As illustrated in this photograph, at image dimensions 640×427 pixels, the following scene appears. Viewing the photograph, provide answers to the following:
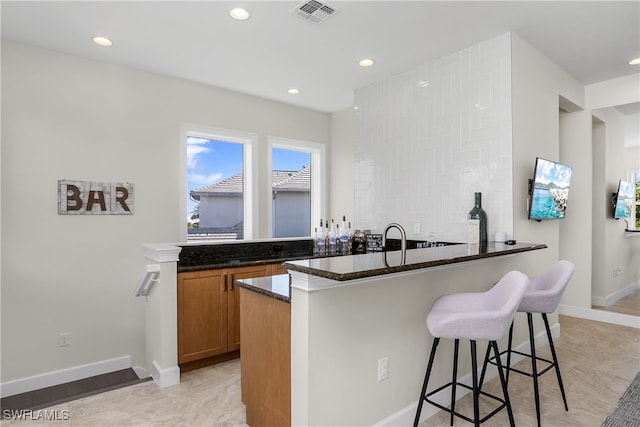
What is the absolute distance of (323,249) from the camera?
429 cm

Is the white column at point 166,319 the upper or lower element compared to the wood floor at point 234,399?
upper

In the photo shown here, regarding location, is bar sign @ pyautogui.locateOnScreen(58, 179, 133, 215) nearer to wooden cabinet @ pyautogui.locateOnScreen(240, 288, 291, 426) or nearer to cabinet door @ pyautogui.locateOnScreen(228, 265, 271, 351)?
cabinet door @ pyautogui.locateOnScreen(228, 265, 271, 351)

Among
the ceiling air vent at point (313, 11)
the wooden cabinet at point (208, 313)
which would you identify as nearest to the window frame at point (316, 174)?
the wooden cabinet at point (208, 313)

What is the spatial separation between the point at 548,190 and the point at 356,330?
2.55 meters

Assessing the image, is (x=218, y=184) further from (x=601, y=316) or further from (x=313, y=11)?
(x=601, y=316)

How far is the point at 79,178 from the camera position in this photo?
11.1 ft

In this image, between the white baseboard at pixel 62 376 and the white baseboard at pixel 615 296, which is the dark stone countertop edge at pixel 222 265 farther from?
the white baseboard at pixel 615 296

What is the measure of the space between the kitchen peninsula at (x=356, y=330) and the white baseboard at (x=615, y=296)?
290 cm

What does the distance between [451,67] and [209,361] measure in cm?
351

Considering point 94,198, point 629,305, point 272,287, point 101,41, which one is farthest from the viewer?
point 629,305

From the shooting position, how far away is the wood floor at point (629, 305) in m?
4.11

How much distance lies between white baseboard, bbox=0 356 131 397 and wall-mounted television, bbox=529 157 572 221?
4112 mm

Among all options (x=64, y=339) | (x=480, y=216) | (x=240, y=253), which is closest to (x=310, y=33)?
(x=480, y=216)

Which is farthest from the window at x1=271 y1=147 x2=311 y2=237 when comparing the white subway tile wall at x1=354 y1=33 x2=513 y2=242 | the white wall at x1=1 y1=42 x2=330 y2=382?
the white wall at x1=1 y1=42 x2=330 y2=382
